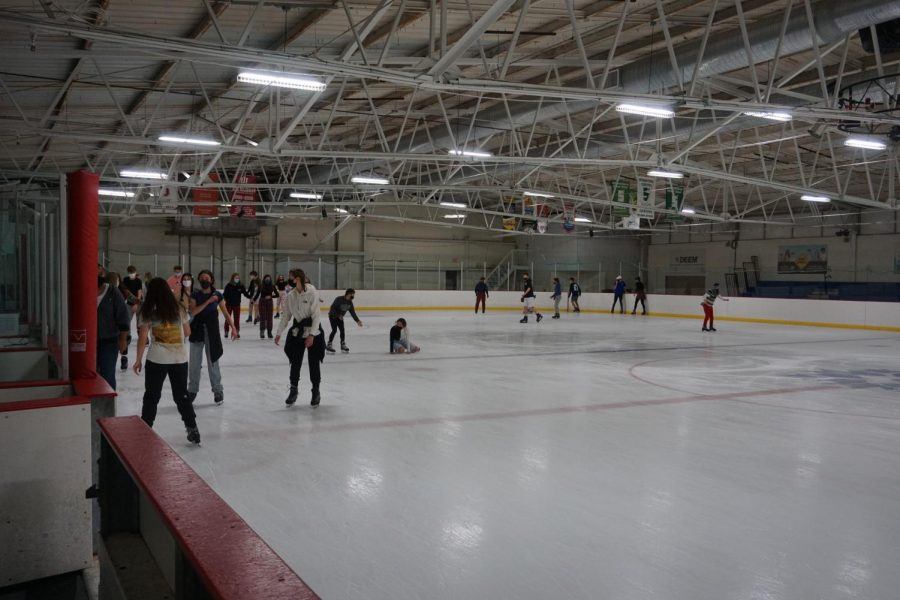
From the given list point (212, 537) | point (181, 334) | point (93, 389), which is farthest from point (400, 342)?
point (212, 537)

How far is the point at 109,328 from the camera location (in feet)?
23.3

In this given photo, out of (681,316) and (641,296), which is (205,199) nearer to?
(641,296)

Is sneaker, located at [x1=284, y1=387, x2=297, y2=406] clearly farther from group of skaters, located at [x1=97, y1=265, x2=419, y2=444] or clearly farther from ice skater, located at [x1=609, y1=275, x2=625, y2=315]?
ice skater, located at [x1=609, y1=275, x2=625, y2=315]

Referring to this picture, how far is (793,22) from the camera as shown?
1059 cm

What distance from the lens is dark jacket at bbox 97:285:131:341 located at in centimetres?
705

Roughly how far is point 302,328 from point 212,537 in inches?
248

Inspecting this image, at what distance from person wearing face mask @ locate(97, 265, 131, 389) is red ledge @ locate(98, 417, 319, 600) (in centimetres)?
481

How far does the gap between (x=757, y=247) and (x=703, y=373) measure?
29437 millimetres

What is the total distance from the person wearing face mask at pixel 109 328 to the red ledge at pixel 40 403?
3.02 meters

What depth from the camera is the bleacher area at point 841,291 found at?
2856 centimetres

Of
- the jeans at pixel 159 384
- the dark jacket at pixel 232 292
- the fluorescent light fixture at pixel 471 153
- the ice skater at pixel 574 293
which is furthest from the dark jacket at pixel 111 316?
the ice skater at pixel 574 293

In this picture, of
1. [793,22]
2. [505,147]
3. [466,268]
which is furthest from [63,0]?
[466,268]

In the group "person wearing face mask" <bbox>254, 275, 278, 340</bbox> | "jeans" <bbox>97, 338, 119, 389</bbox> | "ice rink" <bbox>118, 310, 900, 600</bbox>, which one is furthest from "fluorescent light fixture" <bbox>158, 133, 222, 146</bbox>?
"jeans" <bbox>97, 338, 119, 389</bbox>

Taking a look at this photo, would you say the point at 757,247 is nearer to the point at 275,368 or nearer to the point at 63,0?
the point at 275,368
